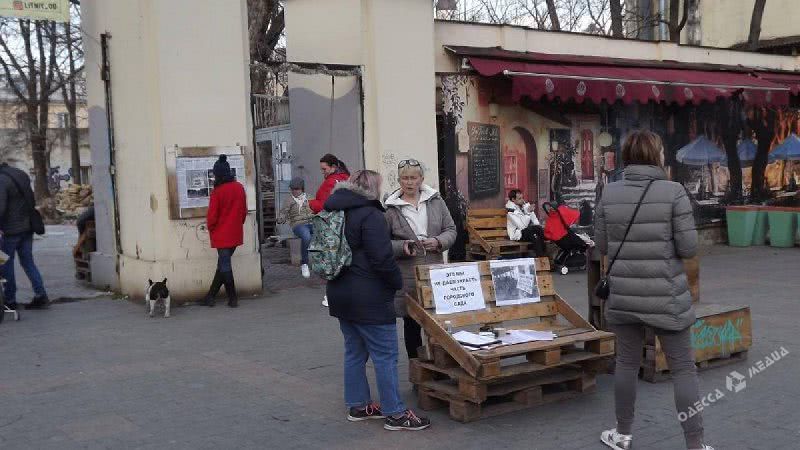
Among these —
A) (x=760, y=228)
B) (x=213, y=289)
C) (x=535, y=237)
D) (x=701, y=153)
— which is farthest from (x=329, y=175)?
(x=760, y=228)

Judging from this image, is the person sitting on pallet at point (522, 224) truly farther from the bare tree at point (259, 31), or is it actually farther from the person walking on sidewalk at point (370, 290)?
the person walking on sidewalk at point (370, 290)

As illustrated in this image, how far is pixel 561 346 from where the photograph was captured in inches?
220

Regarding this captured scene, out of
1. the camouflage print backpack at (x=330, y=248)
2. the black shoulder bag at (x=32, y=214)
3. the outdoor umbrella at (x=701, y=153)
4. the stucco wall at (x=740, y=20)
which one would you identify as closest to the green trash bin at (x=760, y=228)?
the outdoor umbrella at (x=701, y=153)

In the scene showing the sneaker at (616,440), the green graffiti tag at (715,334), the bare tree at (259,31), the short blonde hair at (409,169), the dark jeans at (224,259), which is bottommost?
the sneaker at (616,440)

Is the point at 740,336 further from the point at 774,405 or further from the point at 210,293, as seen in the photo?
the point at 210,293

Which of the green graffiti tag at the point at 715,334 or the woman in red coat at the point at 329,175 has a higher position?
the woman in red coat at the point at 329,175

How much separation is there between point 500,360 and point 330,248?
130 cm

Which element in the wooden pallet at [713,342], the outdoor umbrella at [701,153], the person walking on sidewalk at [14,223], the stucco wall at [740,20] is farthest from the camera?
the stucco wall at [740,20]

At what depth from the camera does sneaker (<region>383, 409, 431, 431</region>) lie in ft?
17.4

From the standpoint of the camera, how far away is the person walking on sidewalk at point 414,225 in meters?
5.77

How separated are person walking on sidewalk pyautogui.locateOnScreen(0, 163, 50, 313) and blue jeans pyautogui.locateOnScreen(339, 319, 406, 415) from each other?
5861 mm

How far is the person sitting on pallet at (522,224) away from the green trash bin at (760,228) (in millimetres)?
6067

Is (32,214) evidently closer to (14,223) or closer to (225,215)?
(14,223)

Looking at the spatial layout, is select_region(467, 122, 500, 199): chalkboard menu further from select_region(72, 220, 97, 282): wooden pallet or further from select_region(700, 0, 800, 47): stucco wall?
select_region(700, 0, 800, 47): stucco wall
